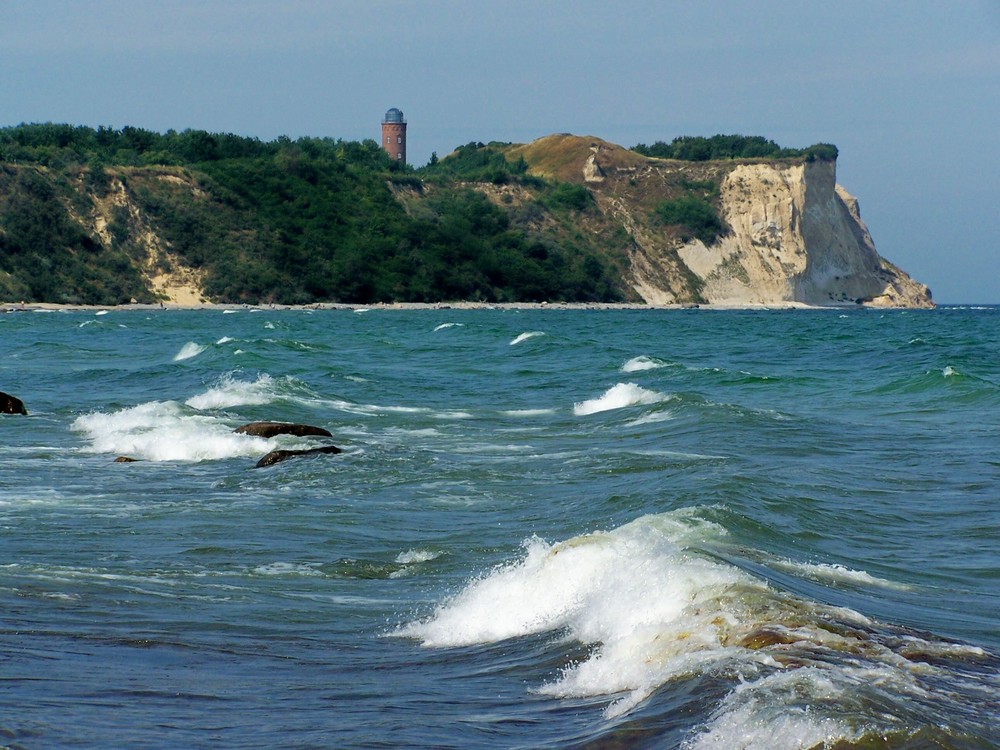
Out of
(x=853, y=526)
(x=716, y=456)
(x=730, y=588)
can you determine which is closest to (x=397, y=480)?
(x=716, y=456)

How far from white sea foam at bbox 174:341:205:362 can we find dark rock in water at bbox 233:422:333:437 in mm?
20413

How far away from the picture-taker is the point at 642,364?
35.9 m

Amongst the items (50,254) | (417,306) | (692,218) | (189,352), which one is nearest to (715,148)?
(692,218)

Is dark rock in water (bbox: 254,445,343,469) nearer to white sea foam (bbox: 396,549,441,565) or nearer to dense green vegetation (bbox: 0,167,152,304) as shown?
white sea foam (bbox: 396,549,441,565)

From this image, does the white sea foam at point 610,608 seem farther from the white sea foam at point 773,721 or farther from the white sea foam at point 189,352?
the white sea foam at point 189,352

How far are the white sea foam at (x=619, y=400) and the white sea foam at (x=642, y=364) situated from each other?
813 centimetres

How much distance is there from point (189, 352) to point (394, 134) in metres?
114

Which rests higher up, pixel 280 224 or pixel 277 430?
pixel 280 224

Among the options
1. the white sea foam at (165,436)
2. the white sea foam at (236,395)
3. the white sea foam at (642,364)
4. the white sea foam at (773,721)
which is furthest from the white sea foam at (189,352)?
the white sea foam at (773,721)

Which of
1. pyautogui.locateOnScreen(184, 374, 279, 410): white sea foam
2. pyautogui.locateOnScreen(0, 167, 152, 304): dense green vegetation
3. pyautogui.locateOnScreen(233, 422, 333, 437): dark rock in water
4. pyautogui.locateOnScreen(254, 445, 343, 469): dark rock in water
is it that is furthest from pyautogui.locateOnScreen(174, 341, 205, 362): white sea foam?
pyautogui.locateOnScreen(0, 167, 152, 304): dense green vegetation

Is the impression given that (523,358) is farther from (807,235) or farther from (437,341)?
(807,235)

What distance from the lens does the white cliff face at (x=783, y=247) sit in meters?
128

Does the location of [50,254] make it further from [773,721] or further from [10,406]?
[773,721]

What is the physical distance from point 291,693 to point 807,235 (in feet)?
419
